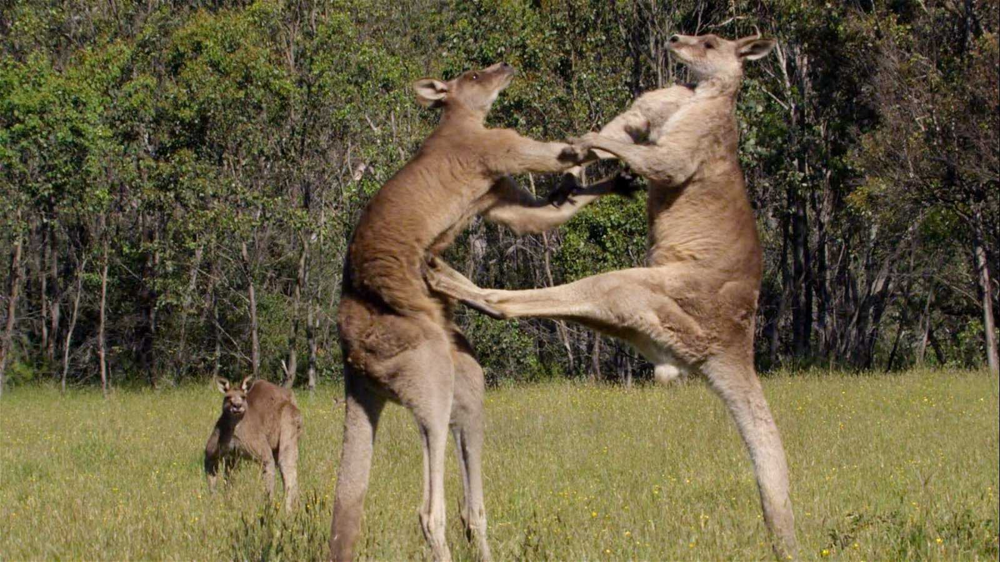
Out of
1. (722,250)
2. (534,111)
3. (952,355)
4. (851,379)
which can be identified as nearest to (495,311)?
(722,250)

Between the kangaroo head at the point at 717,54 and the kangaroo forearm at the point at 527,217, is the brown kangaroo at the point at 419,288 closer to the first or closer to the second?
the kangaroo forearm at the point at 527,217

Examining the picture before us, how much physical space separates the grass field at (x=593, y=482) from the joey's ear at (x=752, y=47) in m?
2.59

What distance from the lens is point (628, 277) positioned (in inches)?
266

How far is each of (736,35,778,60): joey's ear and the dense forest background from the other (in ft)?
39.8

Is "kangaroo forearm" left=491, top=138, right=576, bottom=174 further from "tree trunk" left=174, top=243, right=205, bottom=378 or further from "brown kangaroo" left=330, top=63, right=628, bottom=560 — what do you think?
"tree trunk" left=174, top=243, right=205, bottom=378

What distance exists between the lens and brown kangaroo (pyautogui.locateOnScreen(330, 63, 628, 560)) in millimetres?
6414

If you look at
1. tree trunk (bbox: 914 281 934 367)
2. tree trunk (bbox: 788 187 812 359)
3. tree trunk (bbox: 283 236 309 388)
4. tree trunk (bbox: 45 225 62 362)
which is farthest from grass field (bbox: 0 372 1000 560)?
tree trunk (bbox: 45 225 62 362)

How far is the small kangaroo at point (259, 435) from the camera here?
11906 mm

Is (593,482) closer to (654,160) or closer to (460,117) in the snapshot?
(654,160)

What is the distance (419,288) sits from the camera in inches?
256

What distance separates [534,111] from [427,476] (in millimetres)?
19359

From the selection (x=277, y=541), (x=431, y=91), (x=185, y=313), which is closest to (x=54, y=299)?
(x=185, y=313)

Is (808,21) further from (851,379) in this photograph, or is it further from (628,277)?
(628,277)

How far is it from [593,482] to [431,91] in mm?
4974
